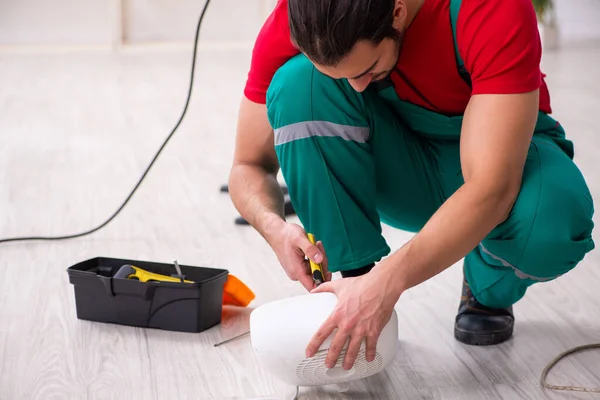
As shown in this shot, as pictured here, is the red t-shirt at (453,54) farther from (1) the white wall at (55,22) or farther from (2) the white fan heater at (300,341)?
(1) the white wall at (55,22)

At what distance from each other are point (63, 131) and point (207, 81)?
1.37m

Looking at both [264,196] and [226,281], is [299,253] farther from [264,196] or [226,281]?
[226,281]

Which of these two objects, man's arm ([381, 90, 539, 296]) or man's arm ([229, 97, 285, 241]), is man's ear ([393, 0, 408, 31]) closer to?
man's arm ([381, 90, 539, 296])

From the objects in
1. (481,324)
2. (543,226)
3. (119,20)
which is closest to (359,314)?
(543,226)

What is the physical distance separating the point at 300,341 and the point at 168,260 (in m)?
Result: 0.89

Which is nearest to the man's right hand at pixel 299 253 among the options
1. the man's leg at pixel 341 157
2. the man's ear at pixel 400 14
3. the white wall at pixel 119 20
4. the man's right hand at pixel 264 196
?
the man's right hand at pixel 264 196

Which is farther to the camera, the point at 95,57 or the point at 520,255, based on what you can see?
the point at 95,57

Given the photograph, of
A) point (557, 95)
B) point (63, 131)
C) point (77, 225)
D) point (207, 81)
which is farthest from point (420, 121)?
point (207, 81)

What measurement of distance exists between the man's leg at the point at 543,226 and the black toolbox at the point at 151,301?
0.53m

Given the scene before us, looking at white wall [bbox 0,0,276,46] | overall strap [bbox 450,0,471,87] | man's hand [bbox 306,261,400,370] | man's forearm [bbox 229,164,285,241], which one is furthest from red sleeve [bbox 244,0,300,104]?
white wall [bbox 0,0,276,46]

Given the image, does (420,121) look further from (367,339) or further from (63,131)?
(63,131)

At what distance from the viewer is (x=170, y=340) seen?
1.67 m

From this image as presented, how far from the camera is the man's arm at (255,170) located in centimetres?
156

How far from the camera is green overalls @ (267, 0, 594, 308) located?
4.75 feet
